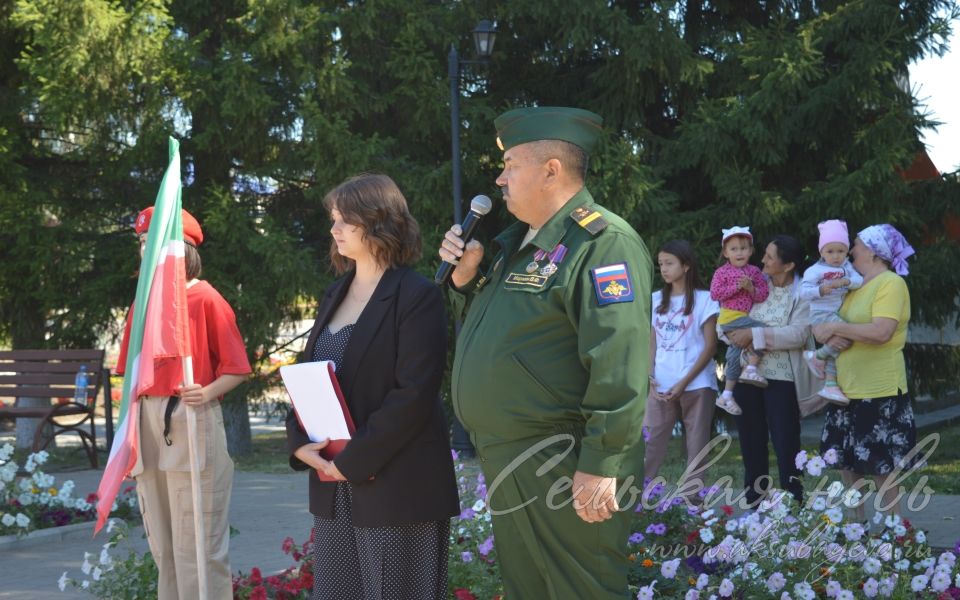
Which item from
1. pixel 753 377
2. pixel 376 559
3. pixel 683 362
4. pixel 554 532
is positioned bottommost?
pixel 376 559

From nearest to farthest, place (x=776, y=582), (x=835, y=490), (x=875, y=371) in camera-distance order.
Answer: (x=776, y=582), (x=835, y=490), (x=875, y=371)

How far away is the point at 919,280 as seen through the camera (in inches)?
456

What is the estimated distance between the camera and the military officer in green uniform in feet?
10.6

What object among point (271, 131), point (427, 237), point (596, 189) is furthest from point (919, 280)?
point (271, 131)

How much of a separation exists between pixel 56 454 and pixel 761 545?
35.7 feet

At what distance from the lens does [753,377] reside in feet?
23.2

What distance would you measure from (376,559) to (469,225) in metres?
1.19

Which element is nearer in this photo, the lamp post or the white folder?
the white folder

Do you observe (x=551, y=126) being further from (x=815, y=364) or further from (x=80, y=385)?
(x=80, y=385)

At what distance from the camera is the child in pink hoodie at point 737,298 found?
7.11 metres

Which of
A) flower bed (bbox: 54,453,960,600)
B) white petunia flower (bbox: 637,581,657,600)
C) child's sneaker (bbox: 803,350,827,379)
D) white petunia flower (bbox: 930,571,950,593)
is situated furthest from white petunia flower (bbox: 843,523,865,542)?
child's sneaker (bbox: 803,350,827,379)

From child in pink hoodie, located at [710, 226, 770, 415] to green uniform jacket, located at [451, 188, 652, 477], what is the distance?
379 centimetres

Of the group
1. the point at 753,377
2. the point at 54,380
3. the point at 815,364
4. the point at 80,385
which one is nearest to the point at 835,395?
the point at 815,364

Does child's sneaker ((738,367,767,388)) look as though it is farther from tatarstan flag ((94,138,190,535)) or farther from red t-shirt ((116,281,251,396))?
tatarstan flag ((94,138,190,535))
